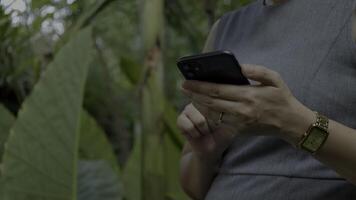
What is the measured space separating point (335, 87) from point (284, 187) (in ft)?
0.56

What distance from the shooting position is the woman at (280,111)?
81 cm

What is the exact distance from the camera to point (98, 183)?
5.41 feet

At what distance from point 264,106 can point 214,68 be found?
9 cm

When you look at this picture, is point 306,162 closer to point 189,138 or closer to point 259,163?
point 259,163

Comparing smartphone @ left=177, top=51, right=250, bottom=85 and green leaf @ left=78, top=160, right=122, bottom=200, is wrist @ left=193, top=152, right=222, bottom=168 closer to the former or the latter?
smartphone @ left=177, top=51, right=250, bottom=85

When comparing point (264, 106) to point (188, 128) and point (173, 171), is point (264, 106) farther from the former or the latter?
point (173, 171)

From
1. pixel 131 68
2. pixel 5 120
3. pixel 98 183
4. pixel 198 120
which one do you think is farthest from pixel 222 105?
pixel 131 68

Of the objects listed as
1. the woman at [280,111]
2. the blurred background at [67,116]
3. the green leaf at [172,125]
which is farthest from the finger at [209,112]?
the green leaf at [172,125]

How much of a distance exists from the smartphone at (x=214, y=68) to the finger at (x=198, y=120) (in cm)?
20

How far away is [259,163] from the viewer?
3.22 ft

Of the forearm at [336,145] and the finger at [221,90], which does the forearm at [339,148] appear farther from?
the finger at [221,90]

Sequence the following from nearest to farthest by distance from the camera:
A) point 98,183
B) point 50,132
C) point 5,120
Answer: point 50,132
point 98,183
point 5,120

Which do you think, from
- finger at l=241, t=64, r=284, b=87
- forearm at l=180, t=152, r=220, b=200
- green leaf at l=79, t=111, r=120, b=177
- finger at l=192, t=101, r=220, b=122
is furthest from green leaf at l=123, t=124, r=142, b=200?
finger at l=241, t=64, r=284, b=87

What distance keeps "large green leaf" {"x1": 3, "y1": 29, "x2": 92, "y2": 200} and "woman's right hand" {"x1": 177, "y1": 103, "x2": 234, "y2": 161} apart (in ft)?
1.55
